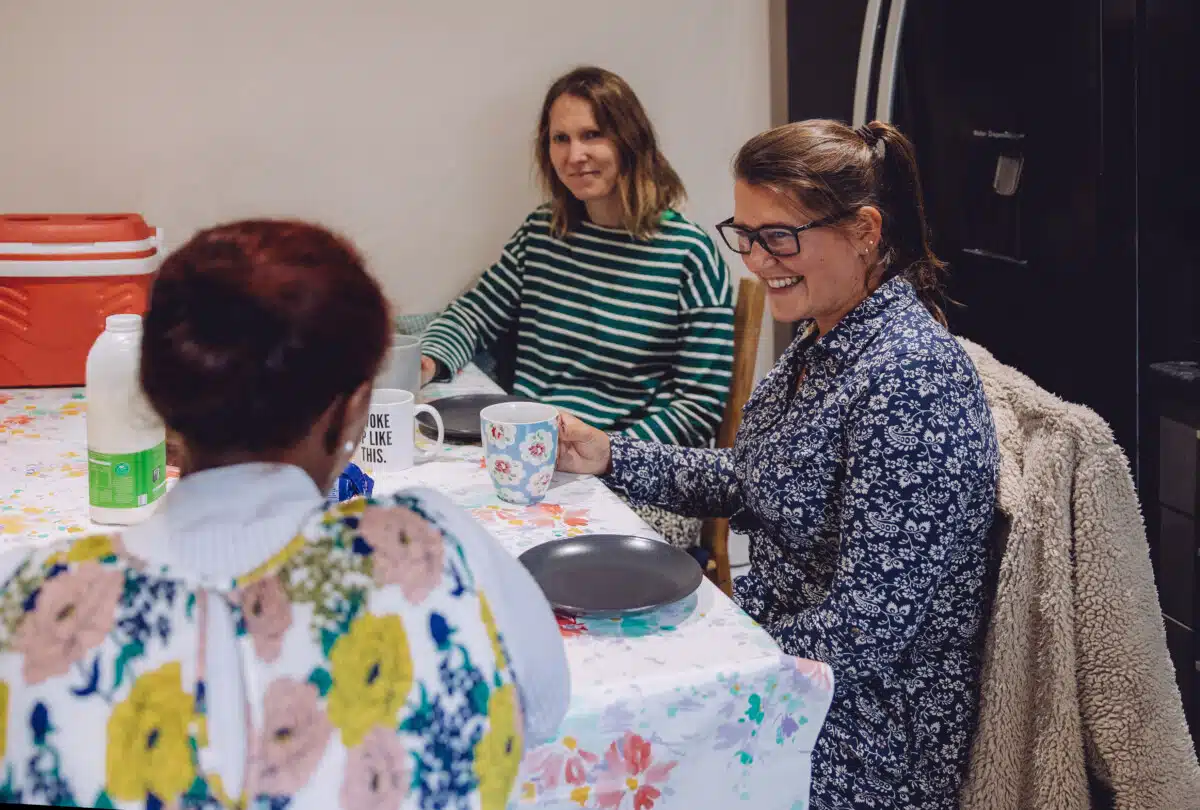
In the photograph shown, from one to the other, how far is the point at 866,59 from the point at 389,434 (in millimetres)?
1363

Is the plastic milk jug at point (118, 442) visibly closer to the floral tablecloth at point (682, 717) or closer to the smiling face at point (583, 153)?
the floral tablecloth at point (682, 717)

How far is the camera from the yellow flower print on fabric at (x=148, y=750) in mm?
646

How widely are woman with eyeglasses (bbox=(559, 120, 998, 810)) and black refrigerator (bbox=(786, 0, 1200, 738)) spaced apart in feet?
2.14

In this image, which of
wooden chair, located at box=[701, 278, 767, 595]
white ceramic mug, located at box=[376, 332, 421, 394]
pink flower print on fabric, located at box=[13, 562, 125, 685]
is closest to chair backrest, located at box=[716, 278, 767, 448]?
wooden chair, located at box=[701, 278, 767, 595]

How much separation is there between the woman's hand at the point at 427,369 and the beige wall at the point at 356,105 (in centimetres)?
50

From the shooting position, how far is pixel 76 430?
1.75 m

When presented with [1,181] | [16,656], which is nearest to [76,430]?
[1,181]

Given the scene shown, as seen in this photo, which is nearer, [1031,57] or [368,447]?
[368,447]

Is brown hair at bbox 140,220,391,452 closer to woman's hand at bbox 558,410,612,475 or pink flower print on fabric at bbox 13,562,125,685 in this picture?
pink flower print on fabric at bbox 13,562,125,685

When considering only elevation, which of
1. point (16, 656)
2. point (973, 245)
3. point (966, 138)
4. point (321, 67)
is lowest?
point (16, 656)

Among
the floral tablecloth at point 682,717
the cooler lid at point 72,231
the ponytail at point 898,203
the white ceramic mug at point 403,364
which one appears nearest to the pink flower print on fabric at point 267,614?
the floral tablecloth at point 682,717

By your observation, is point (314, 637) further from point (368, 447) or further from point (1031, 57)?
point (1031, 57)

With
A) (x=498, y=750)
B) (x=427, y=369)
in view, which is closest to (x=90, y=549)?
(x=498, y=750)

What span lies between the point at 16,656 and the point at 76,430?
1.19m
